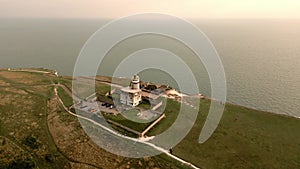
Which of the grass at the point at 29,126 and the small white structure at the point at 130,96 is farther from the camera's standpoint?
the small white structure at the point at 130,96

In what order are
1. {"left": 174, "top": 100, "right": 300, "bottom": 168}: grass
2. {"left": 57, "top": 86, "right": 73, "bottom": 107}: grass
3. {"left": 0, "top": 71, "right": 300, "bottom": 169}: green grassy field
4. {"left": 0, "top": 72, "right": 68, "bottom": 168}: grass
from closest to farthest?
{"left": 0, "top": 72, "right": 68, "bottom": 168}: grass < {"left": 0, "top": 71, "right": 300, "bottom": 169}: green grassy field < {"left": 174, "top": 100, "right": 300, "bottom": 168}: grass < {"left": 57, "top": 86, "right": 73, "bottom": 107}: grass

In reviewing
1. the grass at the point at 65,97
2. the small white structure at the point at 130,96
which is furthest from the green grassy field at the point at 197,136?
the small white structure at the point at 130,96

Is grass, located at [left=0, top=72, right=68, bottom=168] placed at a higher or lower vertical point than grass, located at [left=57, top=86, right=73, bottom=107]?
lower

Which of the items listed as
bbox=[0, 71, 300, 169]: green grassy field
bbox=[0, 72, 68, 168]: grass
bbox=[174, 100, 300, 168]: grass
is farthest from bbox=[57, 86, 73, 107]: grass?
bbox=[174, 100, 300, 168]: grass

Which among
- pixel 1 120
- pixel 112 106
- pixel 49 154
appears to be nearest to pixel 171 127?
pixel 112 106

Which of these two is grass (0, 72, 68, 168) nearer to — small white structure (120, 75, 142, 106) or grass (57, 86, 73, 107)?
grass (57, 86, 73, 107)

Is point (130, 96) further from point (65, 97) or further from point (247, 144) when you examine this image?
point (247, 144)

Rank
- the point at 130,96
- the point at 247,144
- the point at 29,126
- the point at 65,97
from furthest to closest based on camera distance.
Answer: the point at 65,97 → the point at 130,96 → the point at 29,126 → the point at 247,144

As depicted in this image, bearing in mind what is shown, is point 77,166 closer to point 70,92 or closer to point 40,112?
point 40,112

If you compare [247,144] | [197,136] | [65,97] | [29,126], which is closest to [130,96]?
[197,136]

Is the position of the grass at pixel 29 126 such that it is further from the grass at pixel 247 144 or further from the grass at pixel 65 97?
the grass at pixel 247 144

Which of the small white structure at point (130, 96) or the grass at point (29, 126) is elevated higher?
the small white structure at point (130, 96)
